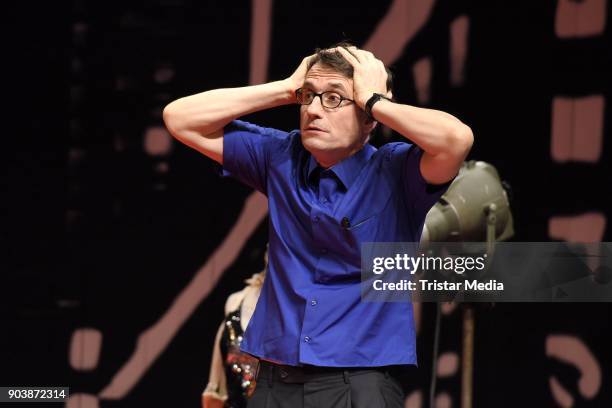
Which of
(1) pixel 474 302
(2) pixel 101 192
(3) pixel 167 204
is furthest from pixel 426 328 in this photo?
(2) pixel 101 192

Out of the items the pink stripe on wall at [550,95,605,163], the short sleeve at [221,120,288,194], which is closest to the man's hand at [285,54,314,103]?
the short sleeve at [221,120,288,194]

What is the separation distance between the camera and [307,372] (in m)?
1.90

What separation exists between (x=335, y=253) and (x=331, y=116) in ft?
1.00

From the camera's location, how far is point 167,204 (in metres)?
3.81

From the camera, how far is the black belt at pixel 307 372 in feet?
6.21

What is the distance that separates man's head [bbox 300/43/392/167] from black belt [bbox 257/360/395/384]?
17.9 inches

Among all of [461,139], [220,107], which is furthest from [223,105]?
[461,139]

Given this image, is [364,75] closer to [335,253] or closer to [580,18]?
[335,253]

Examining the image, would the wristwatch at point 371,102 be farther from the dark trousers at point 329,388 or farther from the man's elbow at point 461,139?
the dark trousers at point 329,388

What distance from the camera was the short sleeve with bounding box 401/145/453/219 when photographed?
6.35ft

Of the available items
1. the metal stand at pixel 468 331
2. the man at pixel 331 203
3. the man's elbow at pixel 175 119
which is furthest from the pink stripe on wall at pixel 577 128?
the man's elbow at pixel 175 119

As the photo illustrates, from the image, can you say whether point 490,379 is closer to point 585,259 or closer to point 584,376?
point 584,376

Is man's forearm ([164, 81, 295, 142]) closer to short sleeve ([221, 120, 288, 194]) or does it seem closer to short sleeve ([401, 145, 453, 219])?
short sleeve ([221, 120, 288, 194])

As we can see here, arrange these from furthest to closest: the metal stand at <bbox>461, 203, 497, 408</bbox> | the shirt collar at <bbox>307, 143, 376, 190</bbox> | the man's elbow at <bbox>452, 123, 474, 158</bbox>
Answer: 1. the metal stand at <bbox>461, 203, 497, 408</bbox>
2. the shirt collar at <bbox>307, 143, 376, 190</bbox>
3. the man's elbow at <bbox>452, 123, 474, 158</bbox>
